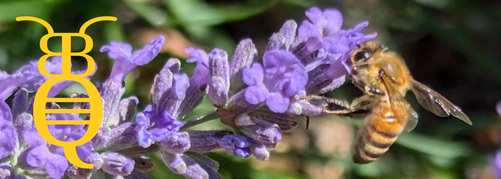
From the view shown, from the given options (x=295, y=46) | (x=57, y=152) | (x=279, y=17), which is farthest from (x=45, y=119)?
(x=279, y=17)

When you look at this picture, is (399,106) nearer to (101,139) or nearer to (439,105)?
A: (439,105)

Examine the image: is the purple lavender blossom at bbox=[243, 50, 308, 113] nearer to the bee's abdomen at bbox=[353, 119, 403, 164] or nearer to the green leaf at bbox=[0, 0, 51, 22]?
the bee's abdomen at bbox=[353, 119, 403, 164]

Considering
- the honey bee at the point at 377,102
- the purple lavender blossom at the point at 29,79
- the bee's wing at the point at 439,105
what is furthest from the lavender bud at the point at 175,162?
the bee's wing at the point at 439,105

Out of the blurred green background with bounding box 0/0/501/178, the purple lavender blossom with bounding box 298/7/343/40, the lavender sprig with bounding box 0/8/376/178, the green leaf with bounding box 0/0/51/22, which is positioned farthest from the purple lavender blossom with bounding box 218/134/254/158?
the green leaf with bounding box 0/0/51/22

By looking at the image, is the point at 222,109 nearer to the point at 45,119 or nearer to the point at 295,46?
the point at 295,46

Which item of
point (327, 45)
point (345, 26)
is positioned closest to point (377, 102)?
point (327, 45)

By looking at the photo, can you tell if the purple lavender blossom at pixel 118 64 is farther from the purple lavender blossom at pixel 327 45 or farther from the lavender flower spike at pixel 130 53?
the purple lavender blossom at pixel 327 45
